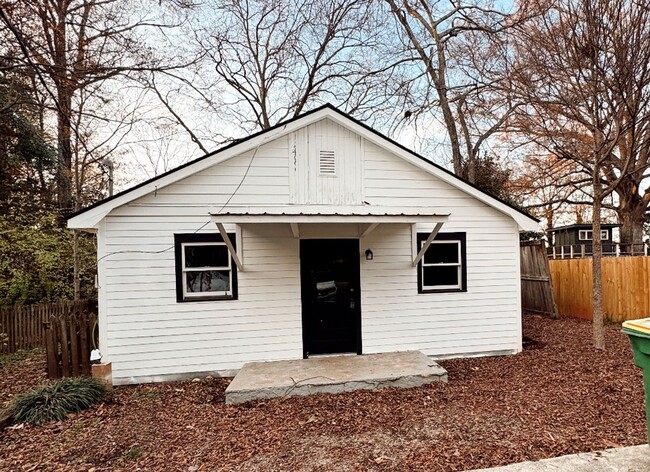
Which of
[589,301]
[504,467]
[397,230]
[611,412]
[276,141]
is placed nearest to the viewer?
[504,467]

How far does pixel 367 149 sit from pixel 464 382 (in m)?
4.14

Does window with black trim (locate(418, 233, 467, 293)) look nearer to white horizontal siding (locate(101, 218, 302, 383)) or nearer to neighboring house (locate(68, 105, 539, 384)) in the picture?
neighboring house (locate(68, 105, 539, 384))

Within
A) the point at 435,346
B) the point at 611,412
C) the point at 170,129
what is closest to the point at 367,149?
the point at 435,346

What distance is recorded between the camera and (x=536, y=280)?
10305mm

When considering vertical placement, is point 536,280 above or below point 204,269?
below

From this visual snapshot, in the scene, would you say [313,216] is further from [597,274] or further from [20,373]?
[20,373]

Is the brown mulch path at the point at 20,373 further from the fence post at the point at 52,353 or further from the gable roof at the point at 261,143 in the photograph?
the gable roof at the point at 261,143

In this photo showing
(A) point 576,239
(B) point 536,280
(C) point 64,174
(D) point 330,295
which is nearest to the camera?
(D) point 330,295

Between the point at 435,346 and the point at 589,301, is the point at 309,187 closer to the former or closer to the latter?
the point at 435,346

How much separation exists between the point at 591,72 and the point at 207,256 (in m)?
6.98

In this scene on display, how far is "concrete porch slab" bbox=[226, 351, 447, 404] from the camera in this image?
4.95 metres

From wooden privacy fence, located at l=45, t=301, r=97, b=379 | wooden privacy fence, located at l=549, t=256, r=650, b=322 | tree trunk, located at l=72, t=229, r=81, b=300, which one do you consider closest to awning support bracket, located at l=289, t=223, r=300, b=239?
wooden privacy fence, located at l=45, t=301, r=97, b=379

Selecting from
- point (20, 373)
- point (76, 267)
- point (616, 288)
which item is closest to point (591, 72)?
point (616, 288)

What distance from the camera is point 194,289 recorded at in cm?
612
